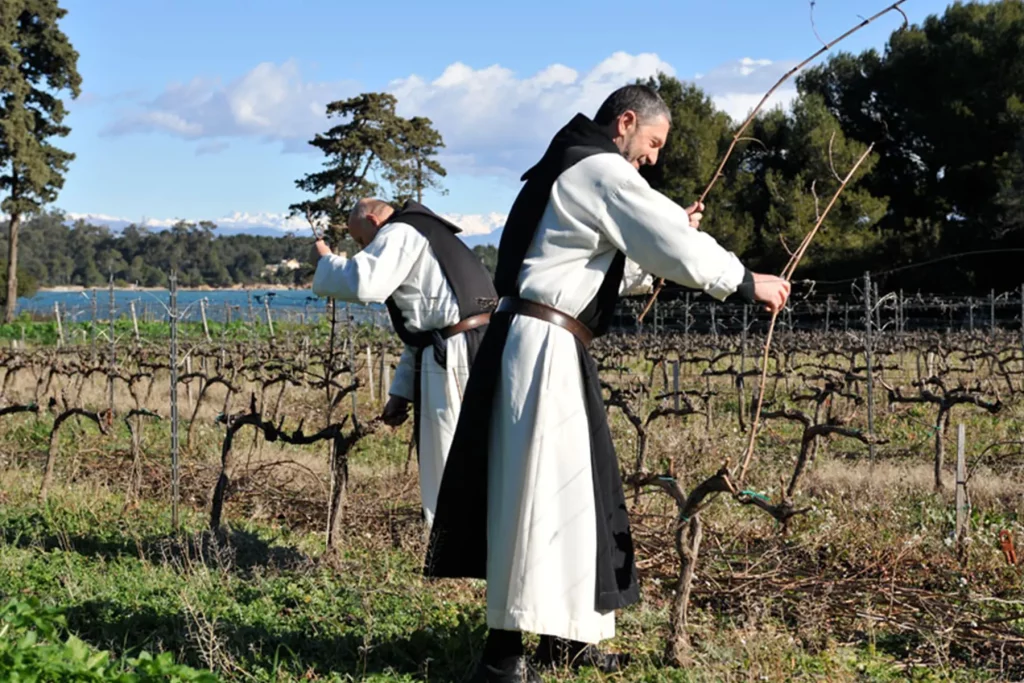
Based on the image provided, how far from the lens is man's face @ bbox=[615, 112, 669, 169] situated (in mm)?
3711

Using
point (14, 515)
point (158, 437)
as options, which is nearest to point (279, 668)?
point (14, 515)

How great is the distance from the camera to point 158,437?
10.4 meters

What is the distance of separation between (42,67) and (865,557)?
37.2 m

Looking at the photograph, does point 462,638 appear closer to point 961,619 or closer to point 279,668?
point 279,668

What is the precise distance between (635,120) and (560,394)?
94 centimetres

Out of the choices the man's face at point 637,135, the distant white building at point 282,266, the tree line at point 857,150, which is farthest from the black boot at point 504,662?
the tree line at point 857,150

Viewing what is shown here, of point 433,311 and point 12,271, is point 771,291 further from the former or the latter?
point 12,271

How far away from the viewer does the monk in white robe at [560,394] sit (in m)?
3.51

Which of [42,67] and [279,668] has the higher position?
[42,67]

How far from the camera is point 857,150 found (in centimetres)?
3331

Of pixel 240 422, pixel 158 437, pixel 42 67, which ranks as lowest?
pixel 158 437

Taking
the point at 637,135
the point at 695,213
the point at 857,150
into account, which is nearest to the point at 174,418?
the point at 695,213

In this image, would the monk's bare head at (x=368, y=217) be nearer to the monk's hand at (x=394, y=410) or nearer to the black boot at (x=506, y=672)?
the monk's hand at (x=394, y=410)

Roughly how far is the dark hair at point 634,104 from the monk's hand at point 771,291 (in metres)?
0.69
